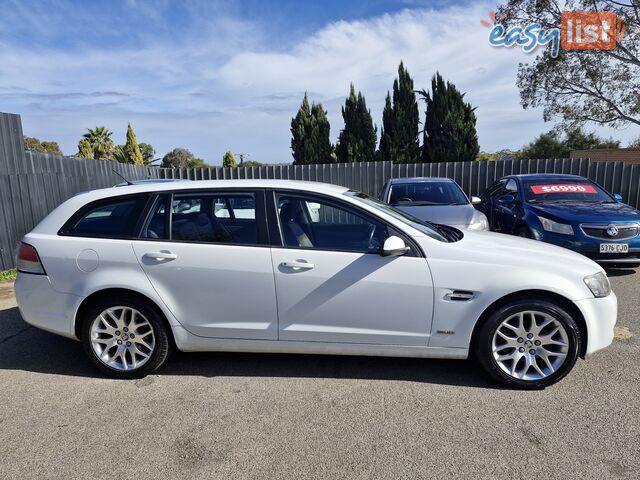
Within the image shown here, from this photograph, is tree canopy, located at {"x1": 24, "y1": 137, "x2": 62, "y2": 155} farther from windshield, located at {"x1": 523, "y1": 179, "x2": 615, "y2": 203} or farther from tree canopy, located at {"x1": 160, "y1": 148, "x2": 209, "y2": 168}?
windshield, located at {"x1": 523, "y1": 179, "x2": 615, "y2": 203}

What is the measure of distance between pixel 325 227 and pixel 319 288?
1.82 ft

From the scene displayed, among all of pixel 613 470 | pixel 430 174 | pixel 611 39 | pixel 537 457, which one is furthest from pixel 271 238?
pixel 611 39

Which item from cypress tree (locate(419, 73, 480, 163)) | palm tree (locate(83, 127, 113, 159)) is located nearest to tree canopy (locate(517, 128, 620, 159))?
cypress tree (locate(419, 73, 480, 163))

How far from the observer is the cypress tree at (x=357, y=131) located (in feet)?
70.9

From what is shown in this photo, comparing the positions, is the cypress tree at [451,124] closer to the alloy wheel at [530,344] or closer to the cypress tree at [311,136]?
the cypress tree at [311,136]

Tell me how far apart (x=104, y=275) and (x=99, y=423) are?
1086 mm

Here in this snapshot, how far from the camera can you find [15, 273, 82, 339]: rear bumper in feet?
11.6

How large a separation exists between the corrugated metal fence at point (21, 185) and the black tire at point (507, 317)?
25.2ft

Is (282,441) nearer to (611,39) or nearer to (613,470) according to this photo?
(613,470)

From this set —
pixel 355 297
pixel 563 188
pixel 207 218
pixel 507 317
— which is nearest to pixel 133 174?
pixel 207 218

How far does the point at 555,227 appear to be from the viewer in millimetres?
6551

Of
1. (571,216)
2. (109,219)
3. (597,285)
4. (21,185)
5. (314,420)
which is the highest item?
(21,185)

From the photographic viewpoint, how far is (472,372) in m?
3.54

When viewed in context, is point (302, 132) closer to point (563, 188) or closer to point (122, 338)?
point (563, 188)
